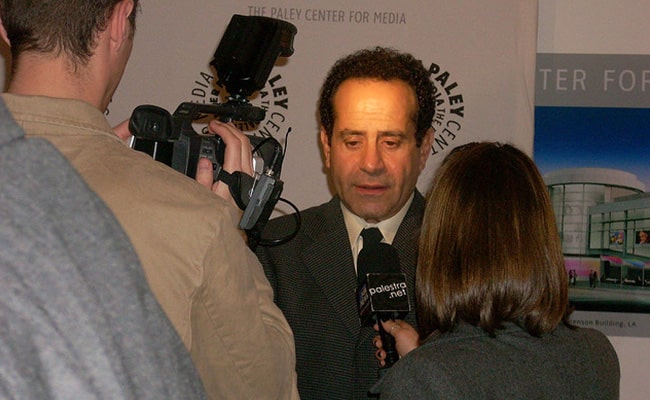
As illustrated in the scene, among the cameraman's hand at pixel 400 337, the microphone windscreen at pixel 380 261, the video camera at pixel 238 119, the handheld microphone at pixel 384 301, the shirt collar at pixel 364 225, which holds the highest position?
the video camera at pixel 238 119

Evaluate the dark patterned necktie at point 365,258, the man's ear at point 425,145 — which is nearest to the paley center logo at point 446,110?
the man's ear at point 425,145

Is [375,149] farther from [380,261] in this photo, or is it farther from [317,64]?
[317,64]

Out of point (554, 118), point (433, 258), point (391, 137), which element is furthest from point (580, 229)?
point (433, 258)

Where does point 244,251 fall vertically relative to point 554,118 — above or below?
below

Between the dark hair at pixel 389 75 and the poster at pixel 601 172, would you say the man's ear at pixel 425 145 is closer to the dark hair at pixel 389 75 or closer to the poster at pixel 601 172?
the dark hair at pixel 389 75

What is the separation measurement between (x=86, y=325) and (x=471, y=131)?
2619mm

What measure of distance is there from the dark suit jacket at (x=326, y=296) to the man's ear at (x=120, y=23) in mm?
916

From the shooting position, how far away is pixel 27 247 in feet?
1.73

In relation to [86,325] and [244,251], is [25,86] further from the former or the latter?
[86,325]

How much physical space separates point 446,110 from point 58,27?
1.92 meters

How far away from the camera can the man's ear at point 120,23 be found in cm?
137

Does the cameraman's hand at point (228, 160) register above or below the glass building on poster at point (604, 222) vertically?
above

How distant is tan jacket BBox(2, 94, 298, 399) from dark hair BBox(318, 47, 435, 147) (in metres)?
1.18

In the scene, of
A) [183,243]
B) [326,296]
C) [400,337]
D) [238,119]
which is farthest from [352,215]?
[183,243]
